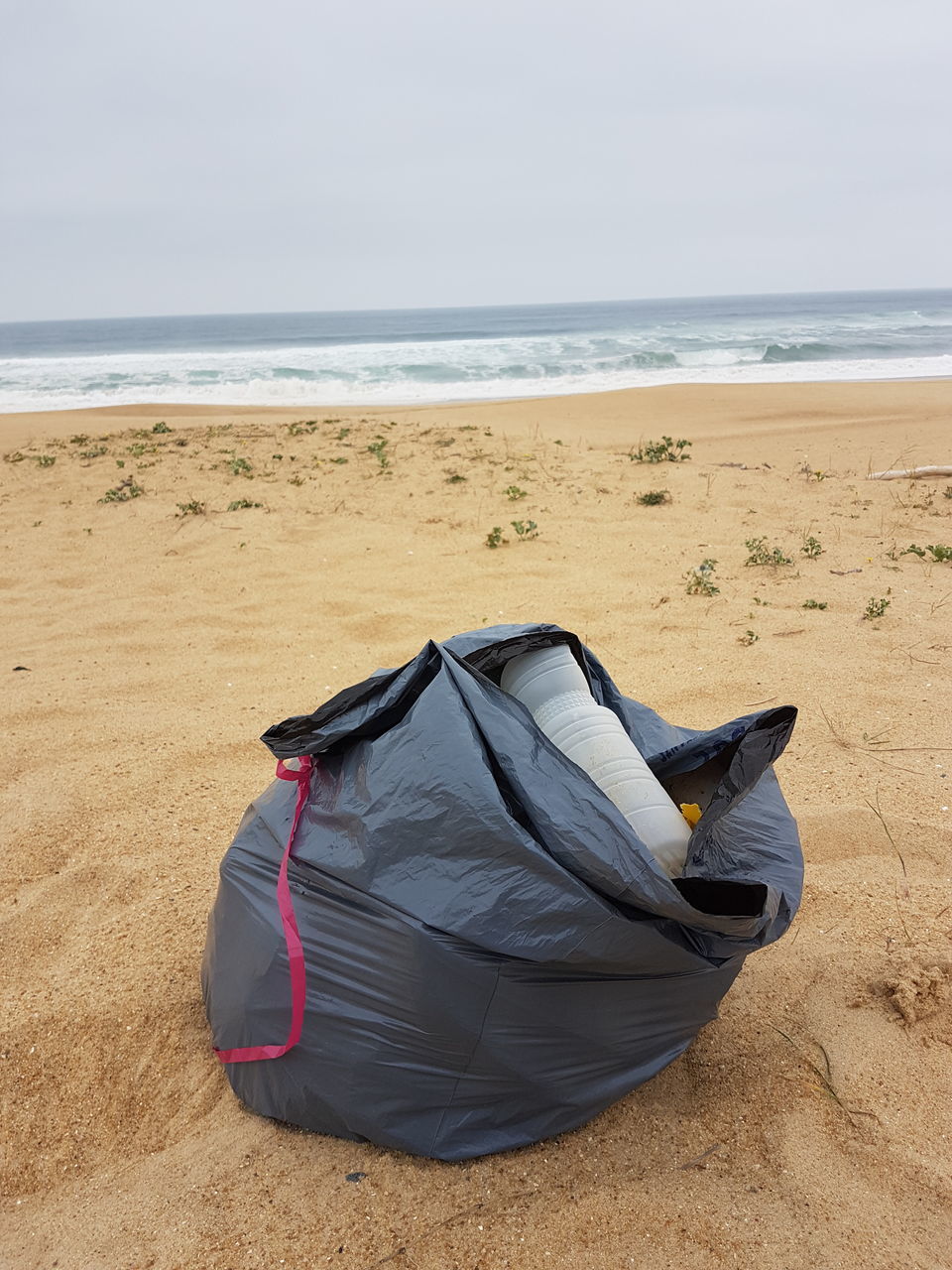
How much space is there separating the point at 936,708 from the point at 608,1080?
6.68 feet

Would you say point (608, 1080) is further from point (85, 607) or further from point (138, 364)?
point (138, 364)

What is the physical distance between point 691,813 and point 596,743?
0.85ft

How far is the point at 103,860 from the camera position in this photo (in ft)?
7.98

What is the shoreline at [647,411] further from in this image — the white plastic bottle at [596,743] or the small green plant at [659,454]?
the white plastic bottle at [596,743]

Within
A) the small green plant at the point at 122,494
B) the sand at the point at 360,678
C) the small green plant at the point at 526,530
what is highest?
the small green plant at the point at 122,494

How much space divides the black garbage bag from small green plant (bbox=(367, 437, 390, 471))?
5.52 metres

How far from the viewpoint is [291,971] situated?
1.62 meters

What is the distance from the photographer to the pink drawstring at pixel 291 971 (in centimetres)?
160

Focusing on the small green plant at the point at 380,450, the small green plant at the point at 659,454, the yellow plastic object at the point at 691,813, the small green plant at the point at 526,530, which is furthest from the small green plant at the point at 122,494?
the yellow plastic object at the point at 691,813

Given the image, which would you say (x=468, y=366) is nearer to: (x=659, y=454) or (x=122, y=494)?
(x=659, y=454)

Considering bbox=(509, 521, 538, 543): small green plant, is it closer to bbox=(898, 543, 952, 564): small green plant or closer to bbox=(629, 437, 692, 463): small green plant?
bbox=(898, 543, 952, 564): small green plant

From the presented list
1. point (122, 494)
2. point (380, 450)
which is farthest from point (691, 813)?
point (380, 450)

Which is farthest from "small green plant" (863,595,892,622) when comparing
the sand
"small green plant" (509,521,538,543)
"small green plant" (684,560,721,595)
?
"small green plant" (509,521,538,543)

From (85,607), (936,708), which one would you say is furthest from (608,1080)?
(85,607)
